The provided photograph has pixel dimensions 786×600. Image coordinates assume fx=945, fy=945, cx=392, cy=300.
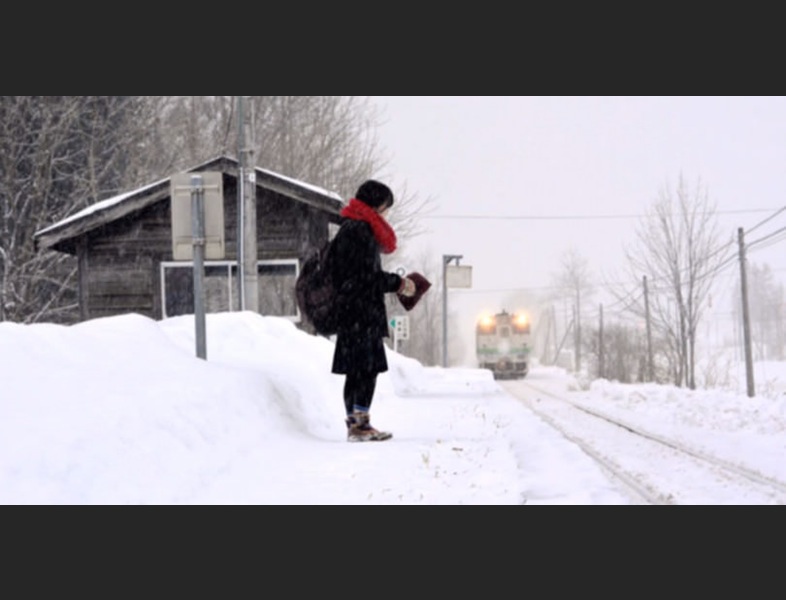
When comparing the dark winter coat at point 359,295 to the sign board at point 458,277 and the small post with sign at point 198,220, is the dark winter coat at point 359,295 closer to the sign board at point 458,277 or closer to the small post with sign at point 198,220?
the small post with sign at point 198,220

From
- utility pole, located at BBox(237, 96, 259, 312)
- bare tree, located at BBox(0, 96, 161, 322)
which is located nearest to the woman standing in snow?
utility pole, located at BBox(237, 96, 259, 312)

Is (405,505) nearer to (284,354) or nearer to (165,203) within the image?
(284,354)

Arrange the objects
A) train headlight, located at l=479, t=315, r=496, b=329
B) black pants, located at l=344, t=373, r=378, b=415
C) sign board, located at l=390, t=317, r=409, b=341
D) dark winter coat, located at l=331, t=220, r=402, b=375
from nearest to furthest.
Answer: dark winter coat, located at l=331, t=220, r=402, b=375 < black pants, located at l=344, t=373, r=378, b=415 < sign board, located at l=390, t=317, r=409, b=341 < train headlight, located at l=479, t=315, r=496, b=329

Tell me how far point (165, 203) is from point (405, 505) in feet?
57.2

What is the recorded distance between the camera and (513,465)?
265 inches

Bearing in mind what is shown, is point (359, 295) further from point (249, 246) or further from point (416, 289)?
point (249, 246)

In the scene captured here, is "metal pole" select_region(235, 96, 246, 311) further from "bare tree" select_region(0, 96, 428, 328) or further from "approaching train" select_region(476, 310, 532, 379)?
"approaching train" select_region(476, 310, 532, 379)

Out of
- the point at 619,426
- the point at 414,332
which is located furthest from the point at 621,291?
the point at 619,426

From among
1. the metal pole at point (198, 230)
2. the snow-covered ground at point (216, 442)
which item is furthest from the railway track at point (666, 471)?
the metal pole at point (198, 230)

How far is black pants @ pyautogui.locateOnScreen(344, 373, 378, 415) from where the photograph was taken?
25.0ft

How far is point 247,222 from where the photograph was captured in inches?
643

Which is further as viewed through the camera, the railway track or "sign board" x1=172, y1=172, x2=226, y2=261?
"sign board" x1=172, y1=172, x2=226, y2=261

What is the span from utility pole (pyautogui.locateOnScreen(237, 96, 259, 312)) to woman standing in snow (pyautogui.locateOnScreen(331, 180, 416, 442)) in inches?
346

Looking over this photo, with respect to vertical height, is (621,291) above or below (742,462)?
above
